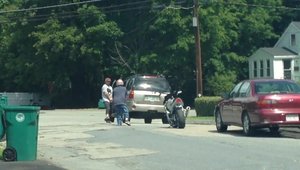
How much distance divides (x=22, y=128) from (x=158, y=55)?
41.4 meters

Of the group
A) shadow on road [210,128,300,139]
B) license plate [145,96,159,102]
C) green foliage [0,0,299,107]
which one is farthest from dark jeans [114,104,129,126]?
green foliage [0,0,299,107]

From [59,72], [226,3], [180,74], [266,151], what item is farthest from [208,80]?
[266,151]

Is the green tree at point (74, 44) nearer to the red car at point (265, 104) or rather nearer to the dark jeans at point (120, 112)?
the dark jeans at point (120, 112)

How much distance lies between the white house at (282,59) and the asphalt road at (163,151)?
42.0 metres

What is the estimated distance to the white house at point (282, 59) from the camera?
60625 millimetres

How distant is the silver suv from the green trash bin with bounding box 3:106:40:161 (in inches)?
525

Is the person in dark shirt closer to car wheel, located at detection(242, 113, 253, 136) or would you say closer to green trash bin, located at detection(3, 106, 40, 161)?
car wheel, located at detection(242, 113, 253, 136)

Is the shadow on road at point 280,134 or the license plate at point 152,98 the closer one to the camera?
the shadow on road at point 280,134

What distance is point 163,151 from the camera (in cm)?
1426

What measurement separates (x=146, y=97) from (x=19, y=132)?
Answer: 1366 cm

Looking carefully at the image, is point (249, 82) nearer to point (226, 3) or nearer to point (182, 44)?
point (182, 44)

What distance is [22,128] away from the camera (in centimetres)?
1328

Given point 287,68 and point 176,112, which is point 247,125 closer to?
point 176,112

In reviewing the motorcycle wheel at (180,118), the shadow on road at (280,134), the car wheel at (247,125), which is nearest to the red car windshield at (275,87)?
the car wheel at (247,125)
